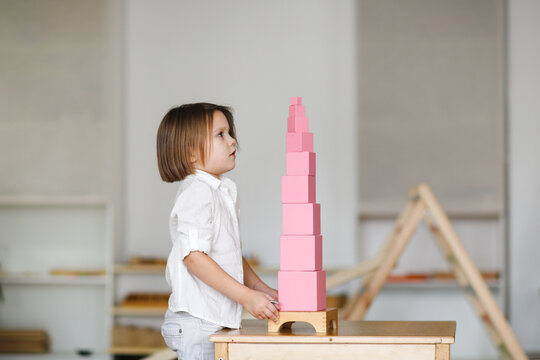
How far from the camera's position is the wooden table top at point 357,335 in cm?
171

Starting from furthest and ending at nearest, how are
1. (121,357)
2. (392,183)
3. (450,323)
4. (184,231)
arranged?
(121,357) → (392,183) → (450,323) → (184,231)

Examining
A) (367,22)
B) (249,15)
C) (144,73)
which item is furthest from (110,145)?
(367,22)

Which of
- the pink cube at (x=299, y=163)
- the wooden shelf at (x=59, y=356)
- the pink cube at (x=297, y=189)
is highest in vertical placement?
the pink cube at (x=299, y=163)

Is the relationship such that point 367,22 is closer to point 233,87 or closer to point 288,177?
point 233,87

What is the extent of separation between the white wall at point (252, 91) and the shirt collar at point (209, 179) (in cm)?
314

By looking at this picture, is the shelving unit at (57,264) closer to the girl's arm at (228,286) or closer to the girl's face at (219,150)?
the girl's face at (219,150)

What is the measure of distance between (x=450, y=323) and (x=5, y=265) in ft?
13.0

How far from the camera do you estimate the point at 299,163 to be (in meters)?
1.87

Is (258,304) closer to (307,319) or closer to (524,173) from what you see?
(307,319)

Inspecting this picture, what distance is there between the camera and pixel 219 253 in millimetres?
1910

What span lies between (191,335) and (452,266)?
1737 mm

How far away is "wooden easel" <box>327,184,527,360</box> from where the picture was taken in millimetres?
2984

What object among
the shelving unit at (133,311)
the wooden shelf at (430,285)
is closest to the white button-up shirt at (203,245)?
the shelving unit at (133,311)

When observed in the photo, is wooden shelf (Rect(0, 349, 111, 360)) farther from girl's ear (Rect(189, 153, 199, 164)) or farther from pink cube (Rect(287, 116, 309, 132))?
pink cube (Rect(287, 116, 309, 132))
